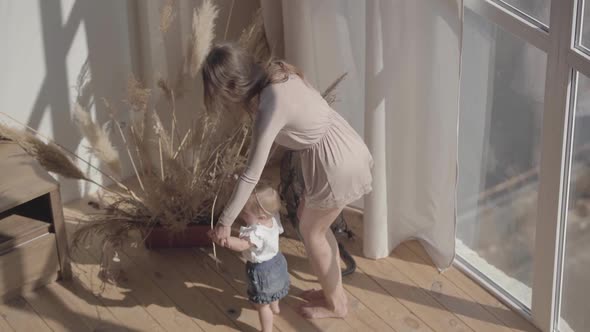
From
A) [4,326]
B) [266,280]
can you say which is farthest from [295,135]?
[4,326]

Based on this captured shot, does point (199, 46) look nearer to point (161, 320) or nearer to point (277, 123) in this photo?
point (277, 123)

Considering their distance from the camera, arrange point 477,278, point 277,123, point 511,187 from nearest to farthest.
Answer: point 277,123 < point 511,187 < point 477,278

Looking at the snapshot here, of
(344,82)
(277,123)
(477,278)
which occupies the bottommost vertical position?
(477,278)

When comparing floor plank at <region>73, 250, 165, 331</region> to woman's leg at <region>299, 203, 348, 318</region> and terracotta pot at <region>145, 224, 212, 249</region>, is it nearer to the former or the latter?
terracotta pot at <region>145, 224, 212, 249</region>

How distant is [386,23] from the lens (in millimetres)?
2895

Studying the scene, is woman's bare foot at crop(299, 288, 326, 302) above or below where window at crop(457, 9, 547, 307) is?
below

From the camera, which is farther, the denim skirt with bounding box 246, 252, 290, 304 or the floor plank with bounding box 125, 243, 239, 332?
the floor plank with bounding box 125, 243, 239, 332

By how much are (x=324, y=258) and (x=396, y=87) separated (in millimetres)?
630

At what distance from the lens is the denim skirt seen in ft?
9.40

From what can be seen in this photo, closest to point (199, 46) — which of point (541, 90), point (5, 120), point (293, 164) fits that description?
point (293, 164)

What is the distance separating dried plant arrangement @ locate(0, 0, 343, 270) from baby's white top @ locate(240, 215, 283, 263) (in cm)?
31

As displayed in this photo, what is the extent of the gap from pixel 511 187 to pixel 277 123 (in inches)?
36.5

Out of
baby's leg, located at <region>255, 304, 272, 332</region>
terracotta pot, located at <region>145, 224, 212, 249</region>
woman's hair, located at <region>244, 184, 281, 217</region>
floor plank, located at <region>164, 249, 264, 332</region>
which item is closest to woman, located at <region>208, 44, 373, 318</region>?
woman's hair, located at <region>244, 184, 281, 217</region>

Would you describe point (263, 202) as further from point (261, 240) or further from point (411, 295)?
point (411, 295)
